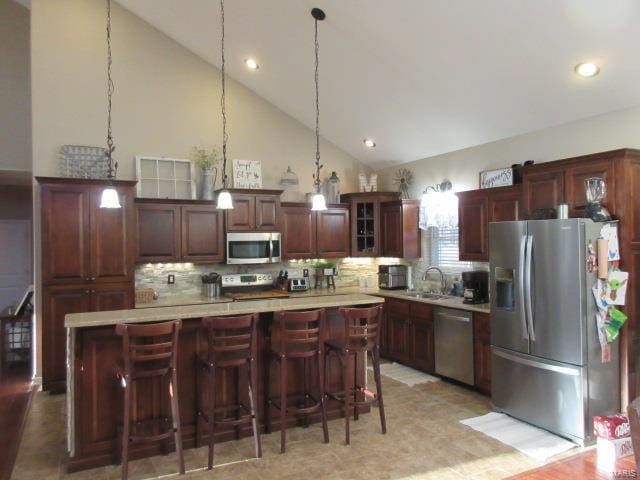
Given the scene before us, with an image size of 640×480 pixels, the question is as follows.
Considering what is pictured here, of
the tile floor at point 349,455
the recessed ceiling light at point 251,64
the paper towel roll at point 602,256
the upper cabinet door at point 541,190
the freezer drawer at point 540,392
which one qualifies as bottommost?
the tile floor at point 349,455

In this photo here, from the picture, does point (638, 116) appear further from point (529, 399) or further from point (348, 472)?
point (348, 472)

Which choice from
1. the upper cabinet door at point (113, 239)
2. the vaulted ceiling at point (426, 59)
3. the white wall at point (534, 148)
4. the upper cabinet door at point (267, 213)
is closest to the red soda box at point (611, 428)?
the white wall at point (534, 148)

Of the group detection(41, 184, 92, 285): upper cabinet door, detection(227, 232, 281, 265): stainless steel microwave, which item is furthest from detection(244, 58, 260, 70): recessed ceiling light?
detection(41, 184, 92, 285): upper cabinet door

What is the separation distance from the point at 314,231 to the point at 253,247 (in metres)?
0.97

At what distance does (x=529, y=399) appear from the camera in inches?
157

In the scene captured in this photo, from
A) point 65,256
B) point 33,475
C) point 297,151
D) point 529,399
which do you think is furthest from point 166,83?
point 529,399

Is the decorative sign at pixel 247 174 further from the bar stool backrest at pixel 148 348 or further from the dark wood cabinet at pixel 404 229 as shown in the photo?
the bar stool backrest at pixel 148 348

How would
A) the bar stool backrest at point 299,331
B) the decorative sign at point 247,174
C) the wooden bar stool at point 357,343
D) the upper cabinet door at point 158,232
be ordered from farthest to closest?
the decorative sign at point 247,174
the upper cabinet door at point 158,232
the wooden bar stool at point 357,343
the bar stool backrest at point 299,331

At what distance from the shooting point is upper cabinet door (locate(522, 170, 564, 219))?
4.12 m

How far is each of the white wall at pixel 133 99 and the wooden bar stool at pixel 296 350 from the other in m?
3.33

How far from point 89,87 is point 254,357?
13.7 ft

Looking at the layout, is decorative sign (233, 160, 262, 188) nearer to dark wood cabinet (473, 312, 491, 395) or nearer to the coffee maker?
the coffee maker

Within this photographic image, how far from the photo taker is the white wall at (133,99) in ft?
17.8

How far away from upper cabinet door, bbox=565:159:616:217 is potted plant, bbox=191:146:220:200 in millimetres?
4166
